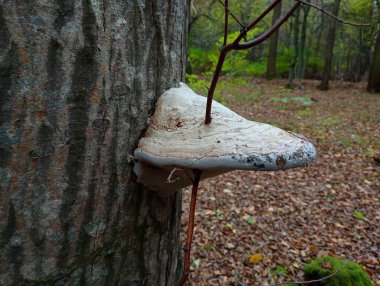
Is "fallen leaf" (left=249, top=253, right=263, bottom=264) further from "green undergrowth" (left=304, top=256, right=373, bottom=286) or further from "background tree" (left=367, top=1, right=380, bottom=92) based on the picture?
"background tree" (left=367, top=1, right=380, bottom=92)

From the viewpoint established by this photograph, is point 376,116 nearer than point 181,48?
No

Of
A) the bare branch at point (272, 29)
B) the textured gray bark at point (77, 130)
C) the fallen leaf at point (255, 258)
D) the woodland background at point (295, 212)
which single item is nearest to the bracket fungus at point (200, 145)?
the textured gray bark at point (77, 130)

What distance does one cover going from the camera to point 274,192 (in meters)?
5.40

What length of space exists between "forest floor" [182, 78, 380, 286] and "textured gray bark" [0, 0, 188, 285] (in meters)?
2.53

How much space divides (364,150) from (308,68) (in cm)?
1827

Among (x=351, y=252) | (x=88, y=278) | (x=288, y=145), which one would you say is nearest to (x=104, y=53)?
(x=288, y=145)

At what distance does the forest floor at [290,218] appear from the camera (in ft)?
11.9

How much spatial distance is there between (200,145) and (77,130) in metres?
0.36

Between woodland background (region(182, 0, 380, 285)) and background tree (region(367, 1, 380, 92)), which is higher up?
background tree (region(367, 1, 380, 92))

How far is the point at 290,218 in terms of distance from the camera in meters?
4.65

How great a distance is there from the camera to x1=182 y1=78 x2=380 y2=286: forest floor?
364cm

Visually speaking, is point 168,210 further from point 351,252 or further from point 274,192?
point 274,192

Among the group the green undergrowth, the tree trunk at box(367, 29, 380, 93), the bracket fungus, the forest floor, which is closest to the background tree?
the tree trunk at box(367, 29, 380, 93)

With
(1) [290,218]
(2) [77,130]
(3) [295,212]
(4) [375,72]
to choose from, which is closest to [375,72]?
(4) [375,72]
